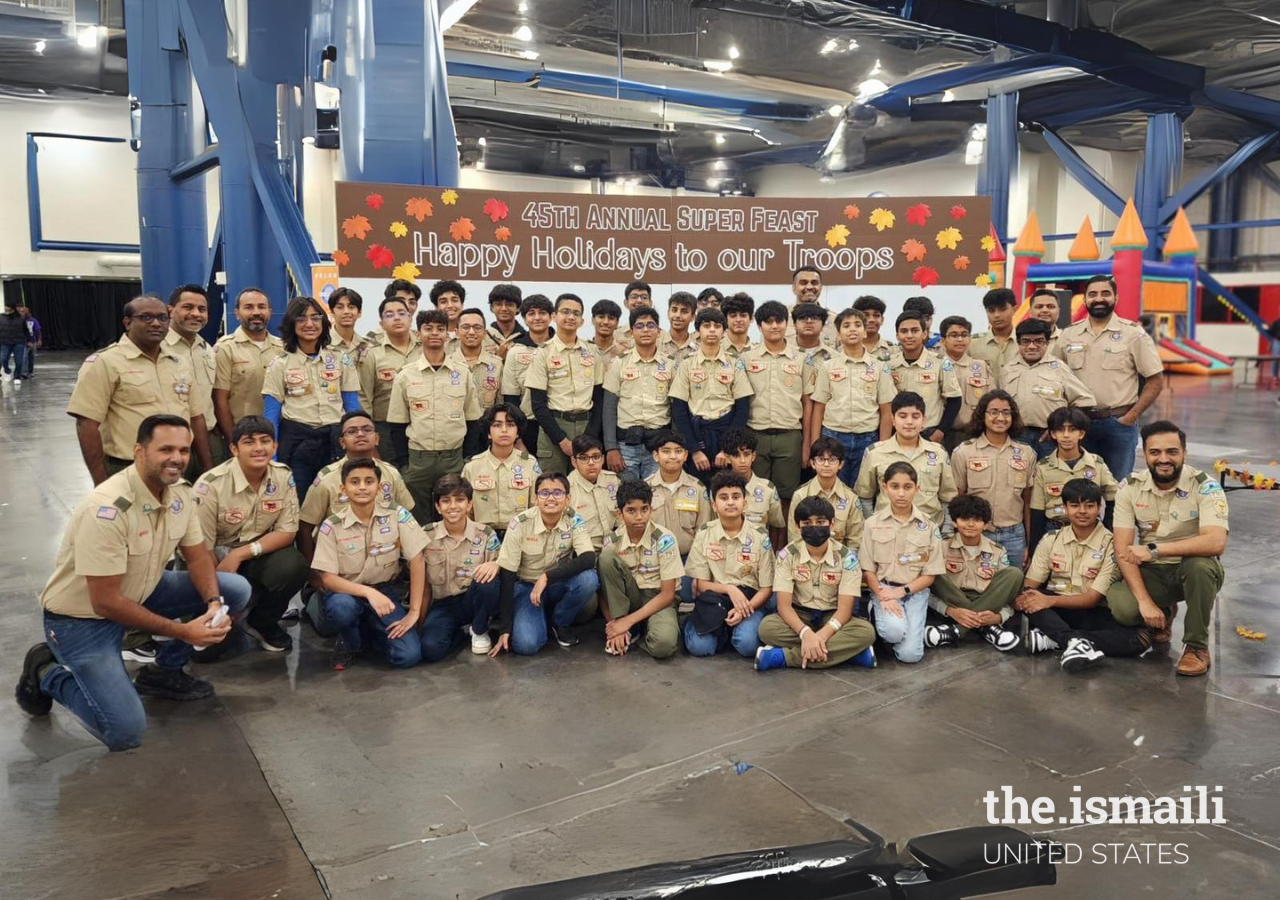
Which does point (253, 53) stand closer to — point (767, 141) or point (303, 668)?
point (303, 668)

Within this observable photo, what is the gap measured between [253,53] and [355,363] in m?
5.79

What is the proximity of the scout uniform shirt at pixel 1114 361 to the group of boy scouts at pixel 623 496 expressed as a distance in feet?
0.05

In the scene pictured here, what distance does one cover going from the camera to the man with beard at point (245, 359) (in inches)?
189

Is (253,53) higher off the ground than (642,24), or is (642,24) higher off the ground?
(642,24)

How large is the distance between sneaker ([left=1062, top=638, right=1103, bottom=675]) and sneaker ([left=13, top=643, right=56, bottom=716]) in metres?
3.73

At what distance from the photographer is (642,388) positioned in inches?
195

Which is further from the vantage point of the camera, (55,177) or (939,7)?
(55,177)

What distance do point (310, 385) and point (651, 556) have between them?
1845 millimetres

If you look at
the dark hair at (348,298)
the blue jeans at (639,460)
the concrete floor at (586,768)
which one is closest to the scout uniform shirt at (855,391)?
the blue jeans at (639,460)

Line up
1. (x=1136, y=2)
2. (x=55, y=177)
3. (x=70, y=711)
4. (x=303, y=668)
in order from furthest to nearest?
(x=55, y=177)
(x=1136, y=2)
(x=303, y=668)
(x=70, y=711)

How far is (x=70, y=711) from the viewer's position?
3283 millimetres

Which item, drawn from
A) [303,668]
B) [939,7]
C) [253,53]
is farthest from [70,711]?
[939,7]

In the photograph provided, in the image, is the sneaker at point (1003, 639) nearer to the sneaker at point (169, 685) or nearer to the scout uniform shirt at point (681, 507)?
the scout uniform shirt at point (681, 507)

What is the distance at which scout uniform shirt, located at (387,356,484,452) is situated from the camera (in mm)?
4801
